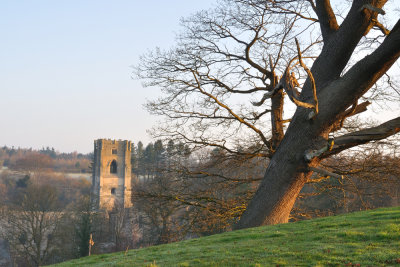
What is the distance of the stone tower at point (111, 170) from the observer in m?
59.3

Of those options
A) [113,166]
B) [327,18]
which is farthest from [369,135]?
[113,166]

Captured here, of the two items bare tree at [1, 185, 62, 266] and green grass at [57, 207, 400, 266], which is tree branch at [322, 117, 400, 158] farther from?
bare tree at [1, 185, 62, 266]

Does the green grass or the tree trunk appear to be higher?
the tree trunk

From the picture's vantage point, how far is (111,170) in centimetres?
6181

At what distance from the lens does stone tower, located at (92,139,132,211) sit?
195 feet

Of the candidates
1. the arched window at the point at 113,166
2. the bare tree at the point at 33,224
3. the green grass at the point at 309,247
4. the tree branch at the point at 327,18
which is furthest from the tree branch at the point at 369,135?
the arched window at the point at 113,166

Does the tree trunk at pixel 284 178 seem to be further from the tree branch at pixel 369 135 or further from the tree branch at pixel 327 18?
the tree branch at pixel 327 18

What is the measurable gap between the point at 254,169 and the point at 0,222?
3138 cm

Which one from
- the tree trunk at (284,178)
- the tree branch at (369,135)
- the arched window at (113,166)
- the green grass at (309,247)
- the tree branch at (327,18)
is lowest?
the green grass at (309,247)

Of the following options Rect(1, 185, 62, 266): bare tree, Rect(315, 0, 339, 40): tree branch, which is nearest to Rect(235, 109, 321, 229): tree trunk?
Rect(315, 0, 339, 40): tree branch

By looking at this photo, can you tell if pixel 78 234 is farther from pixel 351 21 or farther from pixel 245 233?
pixel 351 21

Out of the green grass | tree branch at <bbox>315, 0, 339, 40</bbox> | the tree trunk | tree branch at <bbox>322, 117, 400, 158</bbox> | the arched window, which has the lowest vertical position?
the green grass

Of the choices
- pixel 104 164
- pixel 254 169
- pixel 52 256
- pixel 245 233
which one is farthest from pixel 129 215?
pixel 245 233

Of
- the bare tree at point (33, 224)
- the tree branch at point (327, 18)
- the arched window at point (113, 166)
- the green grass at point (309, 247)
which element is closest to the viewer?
the green grass at point (309, 247)
